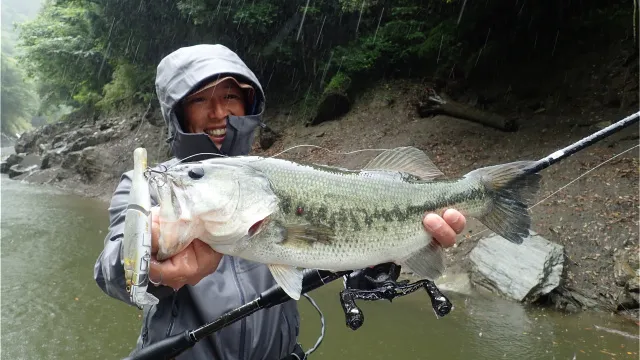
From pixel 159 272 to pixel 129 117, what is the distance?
24.9 m

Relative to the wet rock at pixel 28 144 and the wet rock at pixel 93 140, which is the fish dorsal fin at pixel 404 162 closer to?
the wet rock at pixel 93 140

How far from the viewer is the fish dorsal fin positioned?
2.61 metres

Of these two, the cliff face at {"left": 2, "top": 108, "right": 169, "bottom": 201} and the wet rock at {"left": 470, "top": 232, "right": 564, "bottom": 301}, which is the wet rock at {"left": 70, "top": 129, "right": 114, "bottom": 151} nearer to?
the cliff face at {"left": 2, "top": 108, "right": 169, "bottom": 201}

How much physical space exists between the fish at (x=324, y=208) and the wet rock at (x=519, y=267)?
5401mm

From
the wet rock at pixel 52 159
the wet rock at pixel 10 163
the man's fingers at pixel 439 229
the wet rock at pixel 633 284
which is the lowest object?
the wet rock at pixel 10 163

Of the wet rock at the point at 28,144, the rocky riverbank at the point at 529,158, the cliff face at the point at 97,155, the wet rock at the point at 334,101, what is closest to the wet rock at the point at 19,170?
the cliff face at the point at 97,155

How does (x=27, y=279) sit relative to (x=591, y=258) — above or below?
below

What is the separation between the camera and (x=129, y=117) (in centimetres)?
2477

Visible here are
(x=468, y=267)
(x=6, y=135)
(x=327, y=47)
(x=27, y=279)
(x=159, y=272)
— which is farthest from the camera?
(x=6, y=135)

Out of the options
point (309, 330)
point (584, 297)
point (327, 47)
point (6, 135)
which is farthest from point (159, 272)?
point (6, 135)

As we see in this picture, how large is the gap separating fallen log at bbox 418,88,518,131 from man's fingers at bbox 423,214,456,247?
10865 millimetres

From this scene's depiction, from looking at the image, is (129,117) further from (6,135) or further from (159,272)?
(6,135)

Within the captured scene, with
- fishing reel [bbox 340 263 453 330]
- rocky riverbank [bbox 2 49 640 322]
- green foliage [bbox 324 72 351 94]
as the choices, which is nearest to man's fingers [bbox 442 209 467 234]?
fishing reel [bbox 340 263 453 330]

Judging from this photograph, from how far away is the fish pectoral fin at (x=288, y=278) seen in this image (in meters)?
2.12
